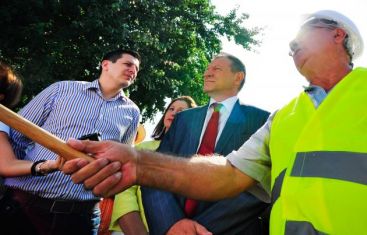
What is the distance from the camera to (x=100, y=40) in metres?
10.4

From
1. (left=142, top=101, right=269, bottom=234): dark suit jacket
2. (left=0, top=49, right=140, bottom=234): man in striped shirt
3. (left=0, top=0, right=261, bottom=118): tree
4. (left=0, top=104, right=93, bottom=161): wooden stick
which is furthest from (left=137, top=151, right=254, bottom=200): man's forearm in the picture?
(left=0, top=0, right=261, bottom=118): tree

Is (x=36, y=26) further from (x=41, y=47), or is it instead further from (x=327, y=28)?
(x=327, y=28)

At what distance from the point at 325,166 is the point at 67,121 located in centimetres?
204

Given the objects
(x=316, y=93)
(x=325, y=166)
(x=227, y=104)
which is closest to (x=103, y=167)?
(x=325, y=166)

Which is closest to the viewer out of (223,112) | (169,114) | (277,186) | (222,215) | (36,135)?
(36,135)

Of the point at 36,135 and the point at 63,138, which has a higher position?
the point at 36,135

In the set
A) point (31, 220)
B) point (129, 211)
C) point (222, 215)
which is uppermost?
point (222, 215)

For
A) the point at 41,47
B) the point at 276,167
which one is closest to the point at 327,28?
the point at 276,167

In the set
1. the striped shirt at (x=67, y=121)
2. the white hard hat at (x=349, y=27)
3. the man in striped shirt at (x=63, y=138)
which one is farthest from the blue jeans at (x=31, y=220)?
the white hard hat at (x=349, y=27)

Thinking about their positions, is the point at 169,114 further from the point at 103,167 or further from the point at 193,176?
the point at 103,167

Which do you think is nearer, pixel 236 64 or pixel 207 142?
pixel 207 142

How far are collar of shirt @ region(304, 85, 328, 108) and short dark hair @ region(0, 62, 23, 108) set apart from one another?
2025 mm

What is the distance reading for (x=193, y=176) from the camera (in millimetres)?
2057

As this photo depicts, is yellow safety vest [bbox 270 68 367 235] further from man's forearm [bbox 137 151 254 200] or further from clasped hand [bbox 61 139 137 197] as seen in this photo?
clasped hand [bbox 61 139 137 197]
